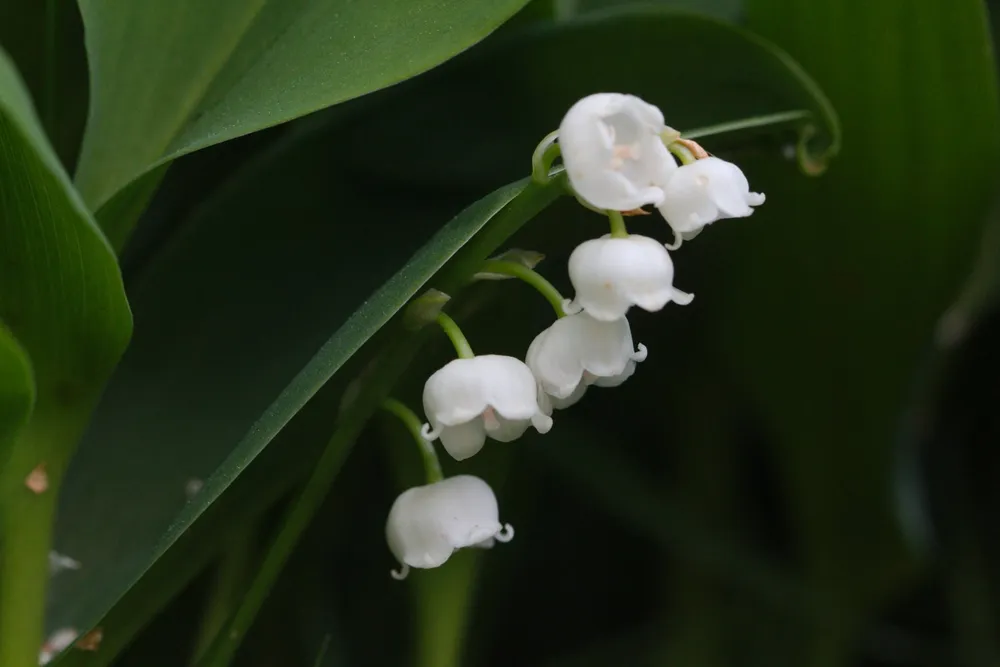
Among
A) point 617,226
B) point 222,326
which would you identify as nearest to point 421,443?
point 617,226

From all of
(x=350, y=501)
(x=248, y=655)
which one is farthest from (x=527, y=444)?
(x=248, y=655)


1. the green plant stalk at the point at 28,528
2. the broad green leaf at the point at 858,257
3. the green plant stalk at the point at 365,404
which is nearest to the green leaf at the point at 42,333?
the green plant stalk at the point at 28,528

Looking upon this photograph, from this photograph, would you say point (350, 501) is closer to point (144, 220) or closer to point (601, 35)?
point (144, 220)

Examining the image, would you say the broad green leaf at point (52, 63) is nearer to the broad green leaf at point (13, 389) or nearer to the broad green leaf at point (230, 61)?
the broad green leaf at point (230, 61)

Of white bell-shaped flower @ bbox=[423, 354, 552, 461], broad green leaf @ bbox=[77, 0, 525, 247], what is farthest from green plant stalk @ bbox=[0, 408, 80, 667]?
white bell-shaped flower @ bbox=[423, 354, 552, 461]

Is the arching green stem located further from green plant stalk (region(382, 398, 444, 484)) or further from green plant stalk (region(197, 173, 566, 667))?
green plant stalk (region(382, 398, 444, 484))
